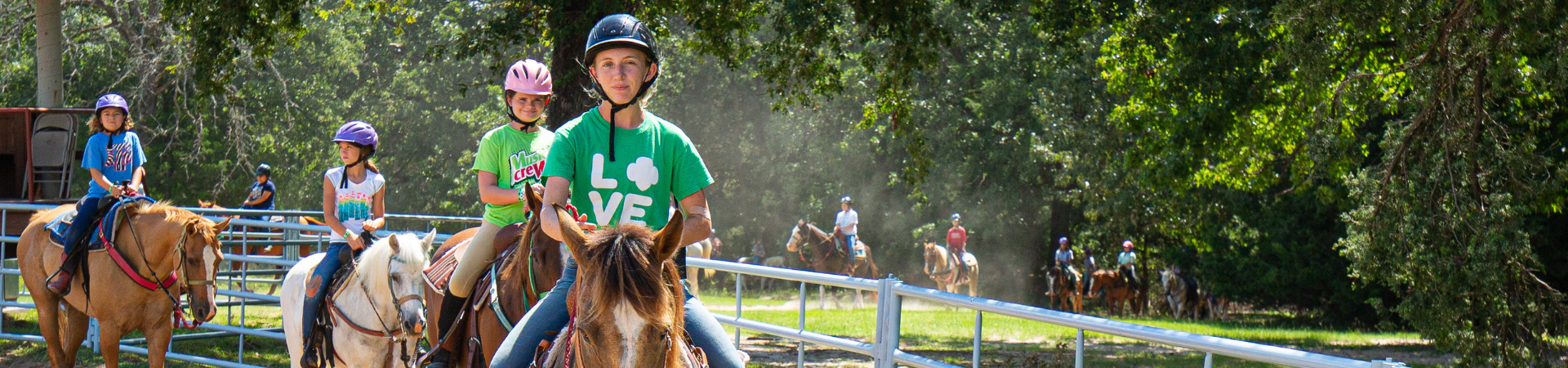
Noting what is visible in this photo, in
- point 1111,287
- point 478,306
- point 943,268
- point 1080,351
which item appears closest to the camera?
point 1080,351

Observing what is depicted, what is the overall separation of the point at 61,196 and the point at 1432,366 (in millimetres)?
14771

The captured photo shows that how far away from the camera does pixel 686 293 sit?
321cm

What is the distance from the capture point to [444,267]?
521cm

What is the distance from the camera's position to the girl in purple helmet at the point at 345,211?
626cm

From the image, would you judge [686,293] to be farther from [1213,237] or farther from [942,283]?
[1213,237]

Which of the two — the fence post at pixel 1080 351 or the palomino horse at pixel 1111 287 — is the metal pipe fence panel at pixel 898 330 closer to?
the fence post at pixel 1080 351

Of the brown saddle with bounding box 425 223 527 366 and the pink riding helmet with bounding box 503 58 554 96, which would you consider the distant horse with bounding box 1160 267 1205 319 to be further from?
the brown saddle with bounding box 425 223 527 366

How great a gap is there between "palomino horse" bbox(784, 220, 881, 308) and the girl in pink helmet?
1901 cm

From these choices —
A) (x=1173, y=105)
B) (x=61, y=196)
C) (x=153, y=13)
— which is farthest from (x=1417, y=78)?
(x=153, y=13)

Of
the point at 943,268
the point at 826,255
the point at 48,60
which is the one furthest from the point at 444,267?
the point at 943,268

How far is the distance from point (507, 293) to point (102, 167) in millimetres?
5758

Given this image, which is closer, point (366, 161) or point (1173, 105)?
point (366, 161)

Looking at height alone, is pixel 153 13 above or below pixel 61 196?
above

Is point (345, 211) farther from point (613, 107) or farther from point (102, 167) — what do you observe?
point (613, 107)
